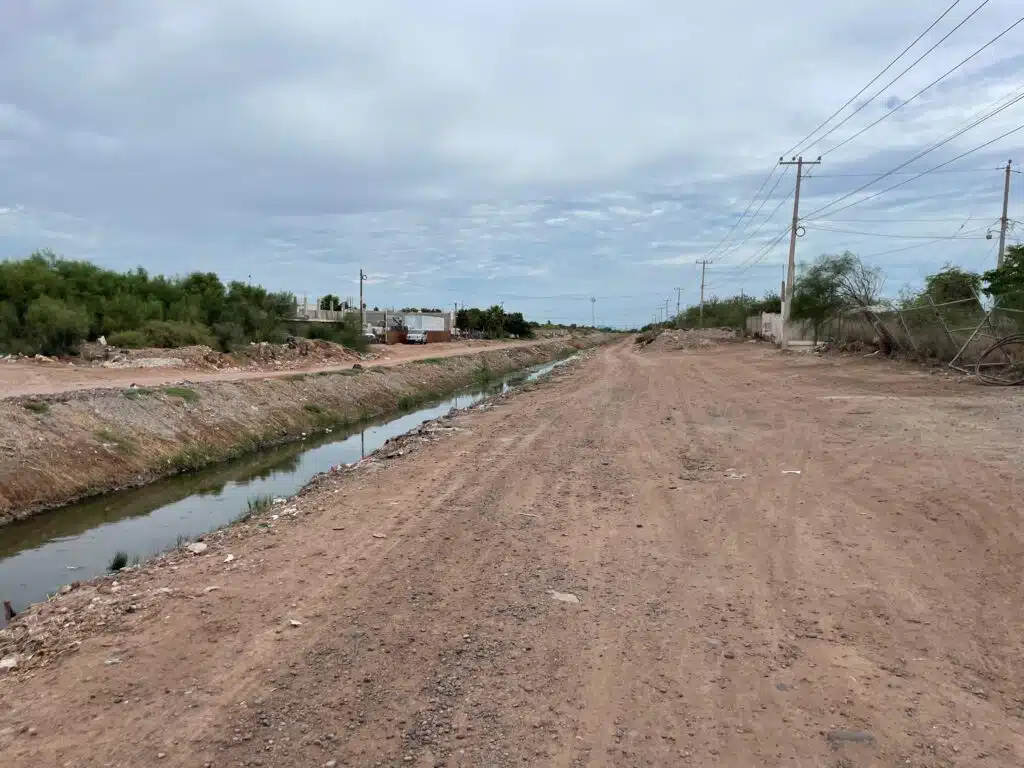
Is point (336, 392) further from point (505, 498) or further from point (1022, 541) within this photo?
point (1022, 541)

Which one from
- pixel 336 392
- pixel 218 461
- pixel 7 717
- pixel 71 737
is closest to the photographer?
pixel 71 737

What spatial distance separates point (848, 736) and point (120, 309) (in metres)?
37.8

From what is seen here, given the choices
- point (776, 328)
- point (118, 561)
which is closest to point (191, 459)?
point (118, 561)

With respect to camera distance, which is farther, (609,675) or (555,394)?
(555,394)

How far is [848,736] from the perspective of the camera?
363 cm

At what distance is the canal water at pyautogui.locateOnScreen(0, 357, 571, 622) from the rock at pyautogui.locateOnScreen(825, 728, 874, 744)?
8.26 m

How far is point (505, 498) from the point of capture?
9039mm

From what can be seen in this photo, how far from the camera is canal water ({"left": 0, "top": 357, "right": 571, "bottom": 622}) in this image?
9.41 meters

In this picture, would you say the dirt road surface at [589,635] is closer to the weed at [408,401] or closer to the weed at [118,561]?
the weed at [118,561]

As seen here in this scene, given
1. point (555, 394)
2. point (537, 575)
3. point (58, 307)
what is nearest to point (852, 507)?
point (537, 575)

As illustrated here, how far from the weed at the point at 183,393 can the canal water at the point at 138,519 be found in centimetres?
285

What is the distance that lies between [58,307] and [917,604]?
108 ft

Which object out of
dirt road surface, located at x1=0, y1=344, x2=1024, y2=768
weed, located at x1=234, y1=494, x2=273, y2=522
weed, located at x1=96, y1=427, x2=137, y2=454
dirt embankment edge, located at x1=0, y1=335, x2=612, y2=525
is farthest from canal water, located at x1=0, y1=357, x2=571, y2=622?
dirt road surface, located at x1=0, y1=344, x2=1024, y2=768

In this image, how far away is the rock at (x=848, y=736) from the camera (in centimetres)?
358
